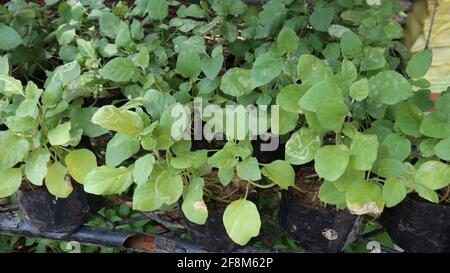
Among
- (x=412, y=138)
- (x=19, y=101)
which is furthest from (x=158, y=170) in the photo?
(x=412, y=138)

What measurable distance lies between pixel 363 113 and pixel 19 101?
528 mm

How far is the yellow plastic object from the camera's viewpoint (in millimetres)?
1310

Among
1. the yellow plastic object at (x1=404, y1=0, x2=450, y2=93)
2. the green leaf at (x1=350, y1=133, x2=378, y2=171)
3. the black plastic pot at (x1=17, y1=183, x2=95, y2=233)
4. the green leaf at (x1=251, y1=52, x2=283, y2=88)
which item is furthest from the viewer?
the yellow plastic object at (x1=404, y1=0, x2=450, y2=93)

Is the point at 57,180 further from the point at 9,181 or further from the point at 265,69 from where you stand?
the point at 265,69

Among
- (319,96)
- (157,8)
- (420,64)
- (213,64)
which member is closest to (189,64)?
(213,64)

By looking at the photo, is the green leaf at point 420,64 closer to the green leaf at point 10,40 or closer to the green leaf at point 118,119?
the green leaf at point 118,119

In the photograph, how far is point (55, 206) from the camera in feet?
2.85

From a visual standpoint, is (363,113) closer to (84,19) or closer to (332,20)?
(332,20)

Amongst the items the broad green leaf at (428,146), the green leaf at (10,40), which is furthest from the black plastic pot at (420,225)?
the green leaf at (10,40)

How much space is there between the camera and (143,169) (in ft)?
2.15

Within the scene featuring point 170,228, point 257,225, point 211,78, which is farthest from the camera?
point 170,228

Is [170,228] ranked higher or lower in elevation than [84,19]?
lower

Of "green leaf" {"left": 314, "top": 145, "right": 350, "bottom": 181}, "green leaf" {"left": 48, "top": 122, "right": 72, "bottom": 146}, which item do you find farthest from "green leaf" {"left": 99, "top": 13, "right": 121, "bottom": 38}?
"green leaf" {"left": 314, "top": 145, "right": 350, "bottom": 181}

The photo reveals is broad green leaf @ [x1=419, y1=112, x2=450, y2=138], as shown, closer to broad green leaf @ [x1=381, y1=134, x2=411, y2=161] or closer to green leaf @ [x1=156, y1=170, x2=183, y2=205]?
broad green leaf @ [x1=381, y1=134, x2=411, y2=161]
